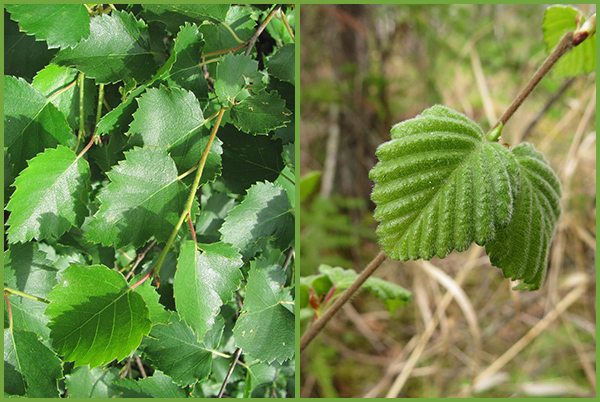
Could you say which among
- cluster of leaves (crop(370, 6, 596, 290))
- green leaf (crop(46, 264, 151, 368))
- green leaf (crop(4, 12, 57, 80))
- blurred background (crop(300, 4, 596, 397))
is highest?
green leaf (crop(4, 12, 57, 80))

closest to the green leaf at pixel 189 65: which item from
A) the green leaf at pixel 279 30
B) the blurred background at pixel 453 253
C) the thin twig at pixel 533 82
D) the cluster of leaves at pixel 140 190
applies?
the cluster of leaves at pixel 140 190

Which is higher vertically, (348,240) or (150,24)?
(150,24)

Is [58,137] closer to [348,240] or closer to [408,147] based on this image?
[408,147]

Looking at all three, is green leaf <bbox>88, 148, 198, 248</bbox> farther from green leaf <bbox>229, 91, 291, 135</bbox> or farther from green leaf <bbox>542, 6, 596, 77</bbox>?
green leaf <bbox>542, 6, 596, 77</bbox>

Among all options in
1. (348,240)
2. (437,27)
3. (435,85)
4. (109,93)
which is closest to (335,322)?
(348,240)

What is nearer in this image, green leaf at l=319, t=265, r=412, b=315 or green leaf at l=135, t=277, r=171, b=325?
green leaf at l=135, t=277, r=171, b=325

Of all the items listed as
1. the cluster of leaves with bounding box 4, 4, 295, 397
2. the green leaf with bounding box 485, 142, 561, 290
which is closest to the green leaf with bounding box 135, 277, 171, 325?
the cluster of leaves with bounding box 4, 4, 295, 397

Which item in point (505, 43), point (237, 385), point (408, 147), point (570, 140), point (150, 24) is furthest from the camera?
point (505, 43)
